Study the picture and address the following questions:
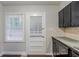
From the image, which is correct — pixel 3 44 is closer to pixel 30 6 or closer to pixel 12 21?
pixel 12 21

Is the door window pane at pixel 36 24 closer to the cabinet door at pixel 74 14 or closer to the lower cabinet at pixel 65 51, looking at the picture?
the lower cabinet at pixel 65 51

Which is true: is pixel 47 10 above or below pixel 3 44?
above

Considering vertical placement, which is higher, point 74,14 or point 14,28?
point 74,14

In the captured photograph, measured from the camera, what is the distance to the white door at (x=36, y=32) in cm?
475

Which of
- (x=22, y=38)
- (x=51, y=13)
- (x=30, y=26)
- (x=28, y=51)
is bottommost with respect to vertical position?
(x=28, y=51)

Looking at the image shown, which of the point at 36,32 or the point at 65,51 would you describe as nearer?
the point at 65,51

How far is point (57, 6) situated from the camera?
4.60 m

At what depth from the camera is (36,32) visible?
4.94 metres

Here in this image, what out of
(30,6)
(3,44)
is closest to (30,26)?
(30,6)

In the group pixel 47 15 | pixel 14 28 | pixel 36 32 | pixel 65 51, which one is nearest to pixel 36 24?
pixel 36 32

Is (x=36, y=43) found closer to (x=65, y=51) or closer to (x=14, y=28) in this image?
(x=14, y=28)

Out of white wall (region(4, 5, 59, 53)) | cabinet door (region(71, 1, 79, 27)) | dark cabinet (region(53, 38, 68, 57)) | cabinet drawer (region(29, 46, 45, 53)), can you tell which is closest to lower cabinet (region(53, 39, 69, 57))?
dark cabinet (region(53, 38, 68, 57))

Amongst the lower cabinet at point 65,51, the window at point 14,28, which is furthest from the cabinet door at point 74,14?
the window at point 14,28

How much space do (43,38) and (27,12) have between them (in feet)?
3.01
